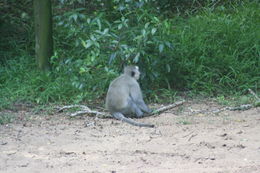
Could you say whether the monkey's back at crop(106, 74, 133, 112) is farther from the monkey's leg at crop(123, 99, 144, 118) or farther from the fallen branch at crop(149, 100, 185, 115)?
the fallen branch at crop(149, 100, 185, 115)

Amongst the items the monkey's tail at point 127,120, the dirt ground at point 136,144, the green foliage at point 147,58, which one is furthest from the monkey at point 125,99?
the green foliage at point 147,58

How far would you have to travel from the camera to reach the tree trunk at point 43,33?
952cm

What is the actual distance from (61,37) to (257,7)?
4.22 meters

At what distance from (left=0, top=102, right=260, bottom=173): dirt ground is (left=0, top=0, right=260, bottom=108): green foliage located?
1.20 metres

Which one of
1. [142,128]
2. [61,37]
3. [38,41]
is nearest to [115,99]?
[142,128]

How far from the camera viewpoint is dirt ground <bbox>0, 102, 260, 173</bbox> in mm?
4793

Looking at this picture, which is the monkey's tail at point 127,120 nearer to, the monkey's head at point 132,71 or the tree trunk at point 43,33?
the monkey's head at point 132,71

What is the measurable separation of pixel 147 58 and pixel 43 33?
2.51 metres

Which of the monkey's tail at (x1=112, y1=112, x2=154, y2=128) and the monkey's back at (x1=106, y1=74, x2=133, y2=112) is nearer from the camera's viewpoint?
the monkey's tail at (x1=112, y1=112, x2=154, y2=128)

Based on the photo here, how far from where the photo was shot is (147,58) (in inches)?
319

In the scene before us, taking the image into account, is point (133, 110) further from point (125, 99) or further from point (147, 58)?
point (147, 58)

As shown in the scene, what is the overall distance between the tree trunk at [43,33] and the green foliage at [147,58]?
210mm

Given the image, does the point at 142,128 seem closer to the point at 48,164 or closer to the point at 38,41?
the point at 48,164

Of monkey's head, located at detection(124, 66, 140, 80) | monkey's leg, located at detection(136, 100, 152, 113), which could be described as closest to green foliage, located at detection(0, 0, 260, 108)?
monkey's head, located at detection(124, 66, 140, 80)
